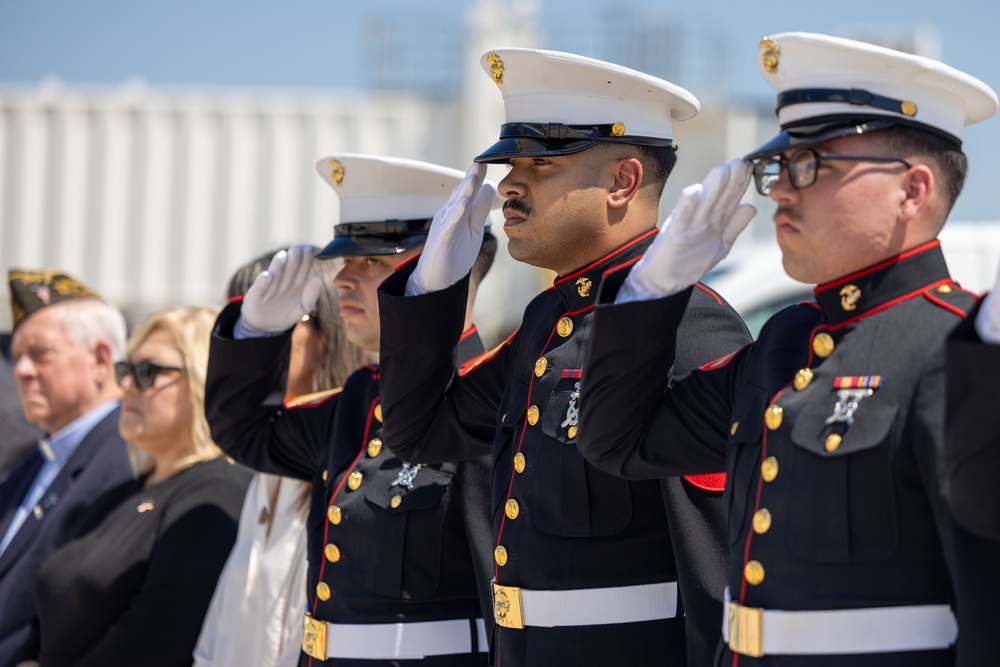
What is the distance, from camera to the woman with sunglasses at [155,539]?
13.0ft

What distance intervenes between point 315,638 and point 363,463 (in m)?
0.42

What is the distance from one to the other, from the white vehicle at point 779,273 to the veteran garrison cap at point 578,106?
2282 mm

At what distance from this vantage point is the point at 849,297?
6.84 ft

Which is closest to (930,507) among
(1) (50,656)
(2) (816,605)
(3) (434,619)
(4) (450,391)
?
(2) (816,605)

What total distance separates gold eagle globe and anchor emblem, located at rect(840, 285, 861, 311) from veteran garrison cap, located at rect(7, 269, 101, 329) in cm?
382

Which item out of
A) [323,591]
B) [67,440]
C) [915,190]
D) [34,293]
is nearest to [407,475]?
[323,591]

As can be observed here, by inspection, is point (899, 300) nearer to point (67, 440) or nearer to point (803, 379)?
point (803, 379)

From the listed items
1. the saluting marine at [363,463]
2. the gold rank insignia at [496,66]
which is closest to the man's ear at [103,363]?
the saluting marine at [363,463]

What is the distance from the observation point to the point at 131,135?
1376 cm

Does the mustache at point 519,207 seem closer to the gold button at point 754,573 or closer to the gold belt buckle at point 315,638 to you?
the gold button at point 754,573

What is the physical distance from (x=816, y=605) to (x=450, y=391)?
118cm

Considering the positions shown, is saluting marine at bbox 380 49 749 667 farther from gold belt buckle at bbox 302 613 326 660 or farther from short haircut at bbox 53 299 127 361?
short haircut at bbox 53 299 127 361

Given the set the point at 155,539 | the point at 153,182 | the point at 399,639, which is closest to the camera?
the point at 399,639

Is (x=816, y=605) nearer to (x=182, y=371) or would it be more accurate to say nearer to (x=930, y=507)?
(x=930, y=507)
